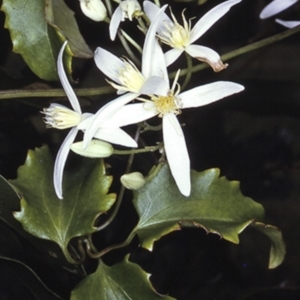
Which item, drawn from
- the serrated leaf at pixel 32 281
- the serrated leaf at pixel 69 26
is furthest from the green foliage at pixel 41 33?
the serrated leaf at pixel 32 281

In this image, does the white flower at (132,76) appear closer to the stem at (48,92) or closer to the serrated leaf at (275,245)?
the stem at (48,92)

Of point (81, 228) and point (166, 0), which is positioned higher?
point (166, 0)

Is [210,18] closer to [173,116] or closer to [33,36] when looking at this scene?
[173,116]

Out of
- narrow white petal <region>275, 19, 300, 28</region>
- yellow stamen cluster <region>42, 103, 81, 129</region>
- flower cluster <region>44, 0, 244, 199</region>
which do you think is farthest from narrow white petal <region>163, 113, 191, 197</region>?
narrow white petal <region>275, 19, 300, 28</region>

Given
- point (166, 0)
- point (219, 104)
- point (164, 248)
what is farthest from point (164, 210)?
point (166, 0)

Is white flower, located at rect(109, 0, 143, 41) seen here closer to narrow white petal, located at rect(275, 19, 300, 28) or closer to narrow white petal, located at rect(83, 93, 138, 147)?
narrow white petal, located at rect(83, 93, 138, 147)

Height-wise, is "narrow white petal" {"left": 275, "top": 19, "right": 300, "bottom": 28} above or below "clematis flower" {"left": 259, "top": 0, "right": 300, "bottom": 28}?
below

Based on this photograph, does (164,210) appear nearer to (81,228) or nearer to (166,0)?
(81,228)

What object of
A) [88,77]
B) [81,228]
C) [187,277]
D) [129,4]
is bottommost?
[187,277]
